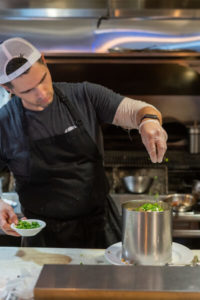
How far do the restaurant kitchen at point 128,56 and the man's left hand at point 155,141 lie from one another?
152 cm

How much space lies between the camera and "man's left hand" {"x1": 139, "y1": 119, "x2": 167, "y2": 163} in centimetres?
138

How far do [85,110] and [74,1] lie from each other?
3.81 feet

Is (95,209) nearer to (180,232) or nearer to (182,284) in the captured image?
(180,232)

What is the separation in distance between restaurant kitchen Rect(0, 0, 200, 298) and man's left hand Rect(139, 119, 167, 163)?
1521mm

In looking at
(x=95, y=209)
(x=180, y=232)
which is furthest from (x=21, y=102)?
(x=180, y=232)

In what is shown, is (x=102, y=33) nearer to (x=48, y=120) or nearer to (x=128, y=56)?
(x=128, y=56)

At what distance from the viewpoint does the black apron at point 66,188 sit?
185cm

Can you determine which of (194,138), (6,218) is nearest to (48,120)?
(6,218)

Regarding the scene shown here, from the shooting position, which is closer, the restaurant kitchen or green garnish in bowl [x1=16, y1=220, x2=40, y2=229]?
green garnish in bowl [x1=16, y1=220, x2=40, y2=229]

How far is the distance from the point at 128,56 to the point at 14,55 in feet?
6.22

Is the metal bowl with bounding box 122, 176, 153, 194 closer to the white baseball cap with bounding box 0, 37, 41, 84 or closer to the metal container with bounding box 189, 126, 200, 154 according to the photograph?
the metal container with bounding box 189, 126, 200, 154

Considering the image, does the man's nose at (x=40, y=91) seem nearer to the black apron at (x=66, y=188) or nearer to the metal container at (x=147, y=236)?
the black apron at (x=66, y=188)

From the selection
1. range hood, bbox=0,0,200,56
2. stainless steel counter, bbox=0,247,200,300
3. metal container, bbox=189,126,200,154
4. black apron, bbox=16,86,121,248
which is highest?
range hood, bbox=0,0,200,56

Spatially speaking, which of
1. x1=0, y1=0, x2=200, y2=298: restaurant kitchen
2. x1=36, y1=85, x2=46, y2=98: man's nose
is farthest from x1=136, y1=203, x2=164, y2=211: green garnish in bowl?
x1=0, y1=0, x2=200, y2=298: restaurant kitchen
